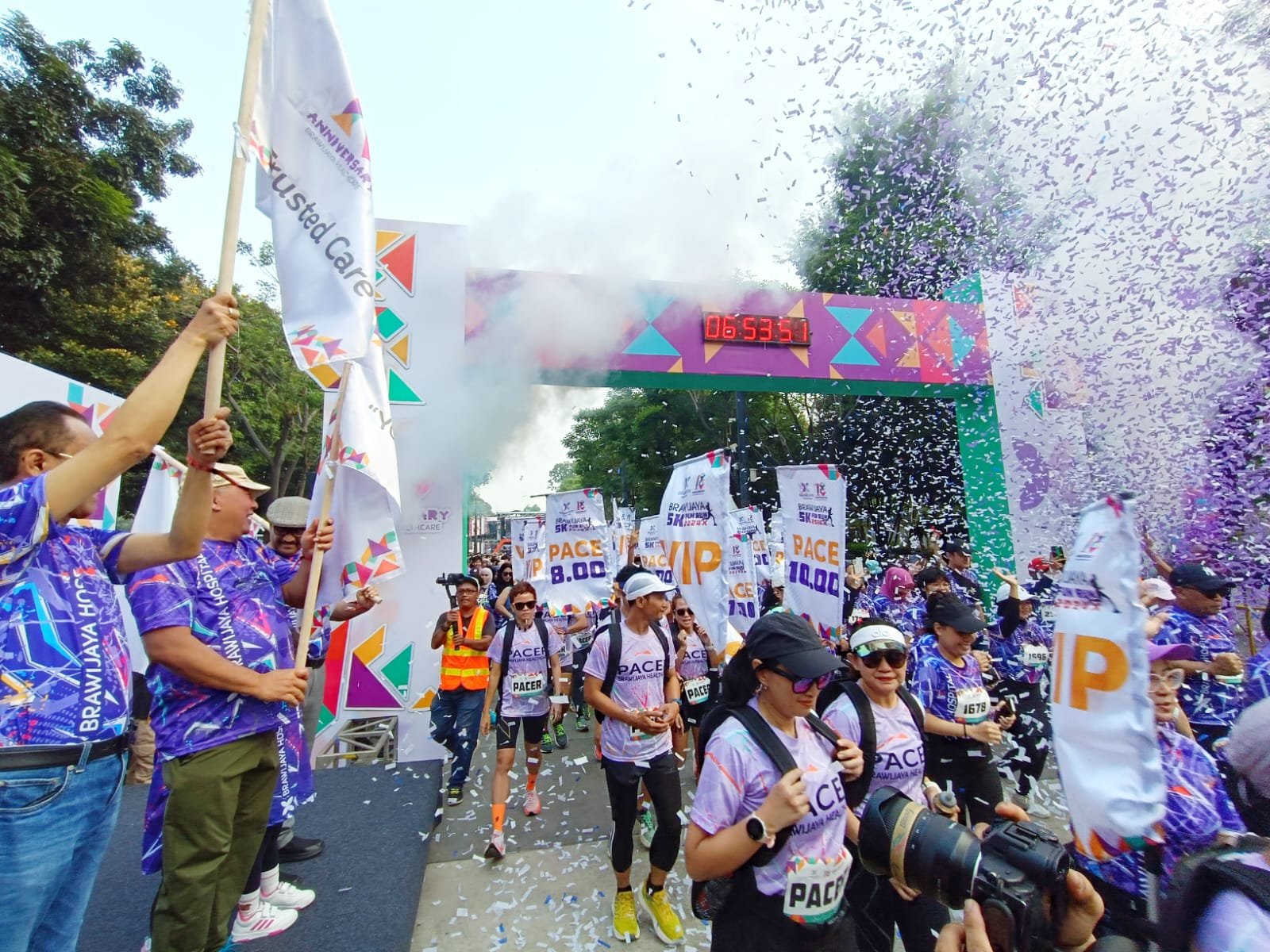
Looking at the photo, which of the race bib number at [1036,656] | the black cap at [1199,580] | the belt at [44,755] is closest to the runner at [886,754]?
the belt at [44,755]

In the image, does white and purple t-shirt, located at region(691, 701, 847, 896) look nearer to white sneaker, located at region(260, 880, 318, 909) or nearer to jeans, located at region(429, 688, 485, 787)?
white sneaker, located at region(260, 880, 318, 909)

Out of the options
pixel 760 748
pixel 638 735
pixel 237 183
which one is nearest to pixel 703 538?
Result: pixel 638 735

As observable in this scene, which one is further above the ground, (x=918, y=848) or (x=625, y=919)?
(x=918, y=848)

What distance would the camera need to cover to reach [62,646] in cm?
163

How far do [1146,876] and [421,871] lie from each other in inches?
150

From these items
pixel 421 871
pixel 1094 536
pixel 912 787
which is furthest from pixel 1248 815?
pixel 421 871

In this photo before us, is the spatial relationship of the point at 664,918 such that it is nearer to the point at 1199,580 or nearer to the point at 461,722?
the point at 461,722

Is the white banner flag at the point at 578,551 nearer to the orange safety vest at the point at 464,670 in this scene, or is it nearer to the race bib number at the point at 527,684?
the orange safety vest at the point at 464,670

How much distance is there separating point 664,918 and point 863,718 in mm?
1939

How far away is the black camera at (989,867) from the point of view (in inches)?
53.6

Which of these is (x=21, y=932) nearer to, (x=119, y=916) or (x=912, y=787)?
(x=119, y=916)

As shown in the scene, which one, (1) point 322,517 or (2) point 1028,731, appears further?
(2) point 1028,731

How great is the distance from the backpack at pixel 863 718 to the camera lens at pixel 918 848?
16.8 inches

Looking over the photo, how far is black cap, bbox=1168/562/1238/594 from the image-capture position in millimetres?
3885
